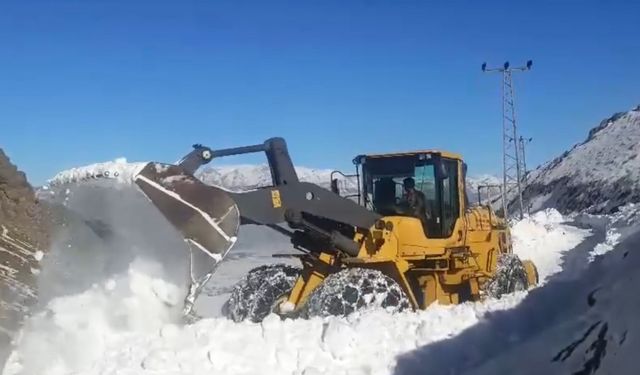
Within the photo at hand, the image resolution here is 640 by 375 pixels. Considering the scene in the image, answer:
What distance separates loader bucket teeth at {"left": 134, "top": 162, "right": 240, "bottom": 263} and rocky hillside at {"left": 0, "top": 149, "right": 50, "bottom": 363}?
3.89ft

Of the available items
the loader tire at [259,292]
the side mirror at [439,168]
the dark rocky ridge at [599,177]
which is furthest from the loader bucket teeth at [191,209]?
the dark rocky ridge at [599,177]

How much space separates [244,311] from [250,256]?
31.9ft

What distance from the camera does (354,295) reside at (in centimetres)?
793

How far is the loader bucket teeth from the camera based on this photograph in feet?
23.1

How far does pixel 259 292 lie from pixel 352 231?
4.54 ft

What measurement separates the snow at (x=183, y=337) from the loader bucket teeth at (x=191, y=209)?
0.48 meters

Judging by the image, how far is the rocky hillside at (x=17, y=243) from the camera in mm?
6668

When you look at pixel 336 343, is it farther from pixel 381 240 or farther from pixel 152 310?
pixel 381 240

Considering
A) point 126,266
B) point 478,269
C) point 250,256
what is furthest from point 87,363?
point 250,256

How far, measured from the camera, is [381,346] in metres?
6.55

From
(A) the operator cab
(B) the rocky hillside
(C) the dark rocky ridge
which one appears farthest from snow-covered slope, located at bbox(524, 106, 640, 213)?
(B) the rocky hillside

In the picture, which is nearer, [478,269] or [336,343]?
[336,343]

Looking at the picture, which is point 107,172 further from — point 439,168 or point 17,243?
point 439,168

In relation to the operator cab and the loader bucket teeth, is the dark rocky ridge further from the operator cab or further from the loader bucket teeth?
the loader bucket teeth
